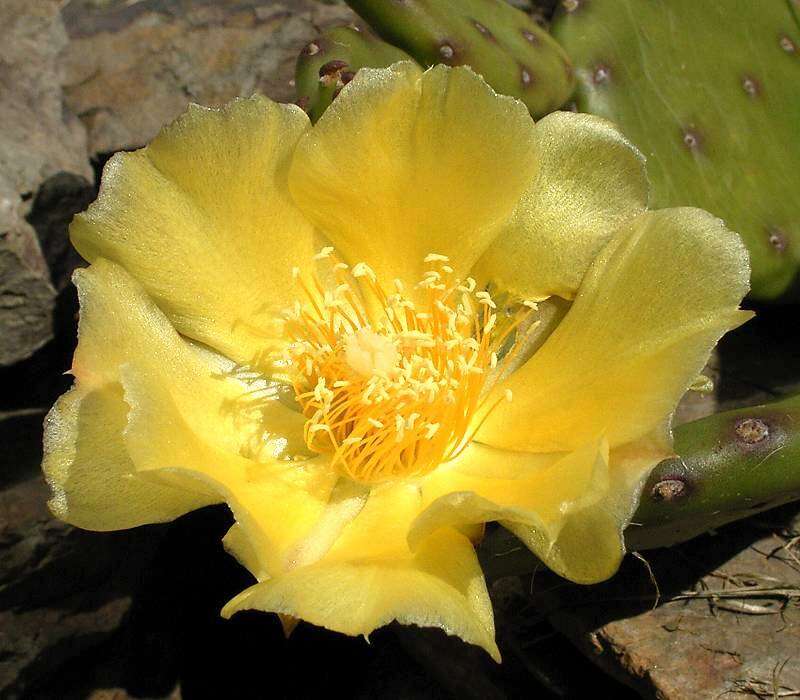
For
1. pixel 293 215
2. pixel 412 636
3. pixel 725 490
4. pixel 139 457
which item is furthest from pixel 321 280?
pixel 412 636

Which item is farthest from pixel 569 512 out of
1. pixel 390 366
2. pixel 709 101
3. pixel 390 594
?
pixel 709 101

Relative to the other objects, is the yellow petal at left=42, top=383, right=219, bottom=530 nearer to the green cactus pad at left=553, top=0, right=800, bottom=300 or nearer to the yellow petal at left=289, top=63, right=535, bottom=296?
the yellow petal at left=289, top=63, right=535, bottom=296

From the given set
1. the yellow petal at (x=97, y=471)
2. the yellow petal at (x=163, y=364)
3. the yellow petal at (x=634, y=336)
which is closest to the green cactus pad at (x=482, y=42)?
the yellow petal at (x=634, y=336)

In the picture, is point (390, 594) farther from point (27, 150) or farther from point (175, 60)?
point (175, 60)

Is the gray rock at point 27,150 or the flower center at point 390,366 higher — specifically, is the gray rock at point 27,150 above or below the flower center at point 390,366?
below

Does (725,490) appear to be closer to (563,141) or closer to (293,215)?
(563,141)

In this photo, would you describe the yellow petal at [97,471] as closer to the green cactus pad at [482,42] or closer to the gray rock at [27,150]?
the green cactus pad at [482,42]

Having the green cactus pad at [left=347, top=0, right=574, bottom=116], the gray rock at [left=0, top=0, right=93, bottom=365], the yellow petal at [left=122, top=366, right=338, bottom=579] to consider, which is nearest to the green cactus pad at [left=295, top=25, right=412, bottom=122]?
the green cactus pad at [left=347, top=0, right=574, bottom=116]
